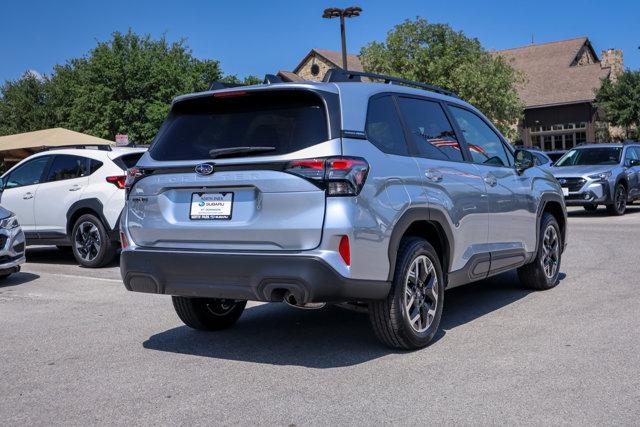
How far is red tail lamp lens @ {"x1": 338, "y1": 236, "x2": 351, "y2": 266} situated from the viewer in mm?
4732

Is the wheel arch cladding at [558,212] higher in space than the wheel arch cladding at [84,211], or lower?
lower

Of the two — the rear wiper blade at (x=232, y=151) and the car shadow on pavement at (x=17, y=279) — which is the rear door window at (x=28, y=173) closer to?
the car shadow on pavement at (x=17, y=279)

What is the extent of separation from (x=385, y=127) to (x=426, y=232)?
2.96ft

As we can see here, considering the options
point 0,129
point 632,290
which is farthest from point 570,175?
point 0,129

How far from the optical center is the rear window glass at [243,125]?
496 cm

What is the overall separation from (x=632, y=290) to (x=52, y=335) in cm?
548

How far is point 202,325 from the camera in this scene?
20.7 ft

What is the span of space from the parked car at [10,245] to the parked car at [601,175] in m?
12.1

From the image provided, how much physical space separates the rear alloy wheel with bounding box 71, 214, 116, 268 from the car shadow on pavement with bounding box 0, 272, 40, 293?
0.75 metres

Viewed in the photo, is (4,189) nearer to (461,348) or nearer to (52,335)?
(52,335)

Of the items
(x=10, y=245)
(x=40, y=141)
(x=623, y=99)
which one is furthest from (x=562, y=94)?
(x=10, y=245)

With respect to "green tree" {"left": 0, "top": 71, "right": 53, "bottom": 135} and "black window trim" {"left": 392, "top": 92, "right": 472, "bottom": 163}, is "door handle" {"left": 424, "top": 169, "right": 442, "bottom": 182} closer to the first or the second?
"black window trim" {"left": 392, "top": 92, "right": 472, "bottom": 163}

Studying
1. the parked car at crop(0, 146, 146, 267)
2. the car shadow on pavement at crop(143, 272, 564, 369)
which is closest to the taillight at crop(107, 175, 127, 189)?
the parked car at crop(0, 146, 146, 267)

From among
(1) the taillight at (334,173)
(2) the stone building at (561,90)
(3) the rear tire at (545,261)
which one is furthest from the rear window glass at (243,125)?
(2) the stone building at (561,90)
